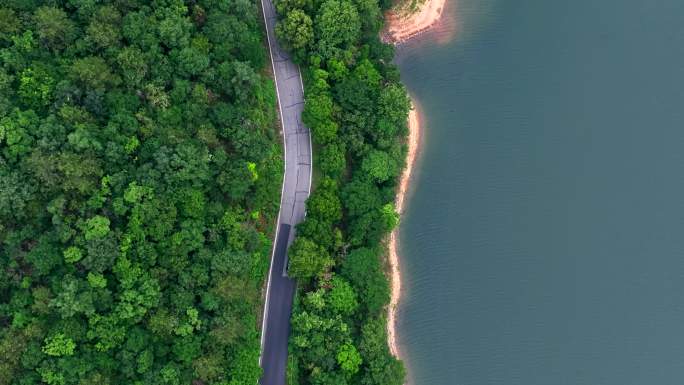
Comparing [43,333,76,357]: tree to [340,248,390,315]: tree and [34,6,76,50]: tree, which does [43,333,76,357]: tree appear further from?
[34,6,76,50]: tree

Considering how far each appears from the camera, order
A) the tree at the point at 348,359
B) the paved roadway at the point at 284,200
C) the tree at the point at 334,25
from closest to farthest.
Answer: the tree at the point at 348,359
the paved roadway at the point at 284,200
the tree at the point at 334,25

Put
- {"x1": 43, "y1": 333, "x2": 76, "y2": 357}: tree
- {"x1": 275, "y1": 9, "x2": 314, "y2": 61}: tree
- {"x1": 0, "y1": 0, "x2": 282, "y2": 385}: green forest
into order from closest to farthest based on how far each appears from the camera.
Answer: {"x1": 43, "y1": 333, "x2": 76, "y2": 357}: tree, {"x1": 0, "y1": 0, "x2": 282, "y2": 385}: green forest, {"x1": 275, "y1": 9, "x2": 314, "y2": 61}: tree

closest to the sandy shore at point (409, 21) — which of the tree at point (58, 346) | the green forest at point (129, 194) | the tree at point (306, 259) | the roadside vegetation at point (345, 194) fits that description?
the roadside vegetation at point (345, 194)

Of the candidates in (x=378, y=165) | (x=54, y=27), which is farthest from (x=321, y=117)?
(x=54, y=27)

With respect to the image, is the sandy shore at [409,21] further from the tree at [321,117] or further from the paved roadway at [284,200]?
the tree at [321,117]

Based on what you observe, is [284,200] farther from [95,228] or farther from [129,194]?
[95,228]

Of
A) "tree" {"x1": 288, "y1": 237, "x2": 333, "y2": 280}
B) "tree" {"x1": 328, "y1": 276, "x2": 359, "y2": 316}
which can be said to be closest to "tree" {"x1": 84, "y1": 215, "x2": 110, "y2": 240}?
"tree" {"x1": 288, "y1": 237, "x2": 333, "y2": 280}
